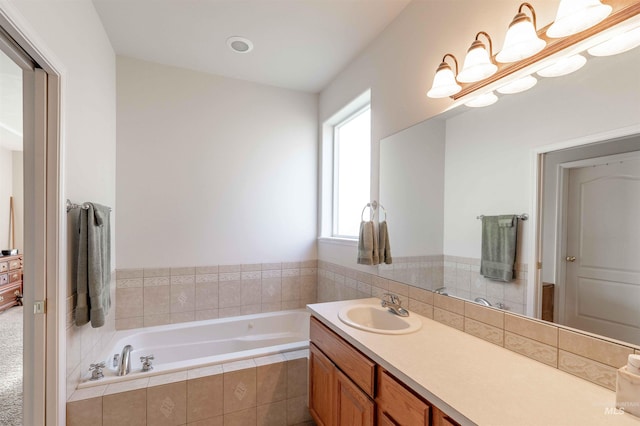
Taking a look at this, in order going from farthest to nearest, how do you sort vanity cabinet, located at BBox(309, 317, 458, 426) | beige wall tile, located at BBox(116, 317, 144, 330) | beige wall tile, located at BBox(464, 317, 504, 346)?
beige wall tile, located at BBox(116, 317, 144, 330) < beige wall tile, located at BBox(464, 317, 504, 346) < vanity cabinet, located at BBox(309, 317, 458, 426)

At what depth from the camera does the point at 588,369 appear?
948 millimetres

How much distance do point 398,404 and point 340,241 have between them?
1622 mm

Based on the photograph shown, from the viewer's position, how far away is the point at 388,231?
2.02m

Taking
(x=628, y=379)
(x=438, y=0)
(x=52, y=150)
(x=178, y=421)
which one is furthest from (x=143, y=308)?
(x=438, y=0)

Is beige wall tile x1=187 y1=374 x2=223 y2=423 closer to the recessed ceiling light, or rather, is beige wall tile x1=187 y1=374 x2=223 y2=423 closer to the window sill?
the window sill

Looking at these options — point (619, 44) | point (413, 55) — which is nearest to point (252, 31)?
point (413, 55)

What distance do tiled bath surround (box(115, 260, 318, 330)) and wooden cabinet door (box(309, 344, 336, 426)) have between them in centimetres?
115

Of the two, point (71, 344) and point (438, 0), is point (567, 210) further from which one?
point (71, 344)

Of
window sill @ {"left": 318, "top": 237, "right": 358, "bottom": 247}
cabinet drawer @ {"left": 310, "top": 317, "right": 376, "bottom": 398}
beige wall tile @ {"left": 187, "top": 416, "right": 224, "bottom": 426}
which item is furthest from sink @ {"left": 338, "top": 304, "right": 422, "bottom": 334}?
beige wall tile @ {"left": 187, "top": 416, "right": 224, "bottom": 426}

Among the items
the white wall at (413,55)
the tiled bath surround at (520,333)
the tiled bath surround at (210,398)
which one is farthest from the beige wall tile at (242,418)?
the white wall at (413,55)

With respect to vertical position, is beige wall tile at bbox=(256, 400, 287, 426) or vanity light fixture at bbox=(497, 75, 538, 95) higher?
vanity light fixture at bbox=(497, 75, 538, 95)

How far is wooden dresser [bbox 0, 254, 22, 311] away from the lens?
73.3 inches

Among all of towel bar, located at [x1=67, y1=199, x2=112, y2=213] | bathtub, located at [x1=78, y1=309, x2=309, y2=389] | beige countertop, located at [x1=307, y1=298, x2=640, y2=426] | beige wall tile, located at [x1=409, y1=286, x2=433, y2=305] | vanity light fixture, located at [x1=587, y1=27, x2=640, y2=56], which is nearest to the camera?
beige countertop, located at [x1=307, y1=298, x2=640, y2=426]

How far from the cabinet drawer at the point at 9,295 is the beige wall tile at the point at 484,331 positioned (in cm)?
287
